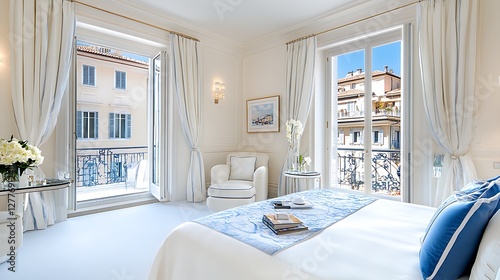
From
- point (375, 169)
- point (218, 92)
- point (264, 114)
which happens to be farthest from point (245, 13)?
point (375, 169)

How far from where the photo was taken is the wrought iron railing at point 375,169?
3.72 metres

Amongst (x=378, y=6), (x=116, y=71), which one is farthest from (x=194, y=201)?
(x=116, y=71)

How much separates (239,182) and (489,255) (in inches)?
133

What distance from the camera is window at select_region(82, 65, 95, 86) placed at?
7.75 metres

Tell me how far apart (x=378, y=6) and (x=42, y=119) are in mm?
4704

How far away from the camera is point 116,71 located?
815 centimetres

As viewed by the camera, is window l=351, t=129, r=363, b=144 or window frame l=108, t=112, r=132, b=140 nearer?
window l=351, t=129, r=363, b=144

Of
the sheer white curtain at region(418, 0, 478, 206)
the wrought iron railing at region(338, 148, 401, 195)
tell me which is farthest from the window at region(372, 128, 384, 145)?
the sheer white curtain at region(418, 0, 478, 206)

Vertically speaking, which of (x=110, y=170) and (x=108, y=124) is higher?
(x=108, y=124)

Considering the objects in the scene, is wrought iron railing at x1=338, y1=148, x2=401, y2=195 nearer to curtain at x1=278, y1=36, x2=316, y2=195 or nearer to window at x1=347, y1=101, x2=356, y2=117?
window at x1=347, y1=101, x2=356, y2=117

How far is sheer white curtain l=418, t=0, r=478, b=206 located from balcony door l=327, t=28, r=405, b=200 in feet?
1.50

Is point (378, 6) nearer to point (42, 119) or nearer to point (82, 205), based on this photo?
point (42, 119)

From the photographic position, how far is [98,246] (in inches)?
103

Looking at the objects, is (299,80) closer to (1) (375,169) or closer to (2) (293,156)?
(2) (293,156)
